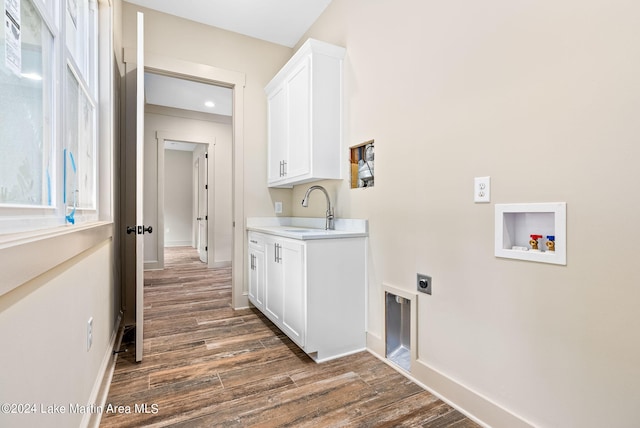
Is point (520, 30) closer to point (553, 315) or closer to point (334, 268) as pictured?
point (553, 315)

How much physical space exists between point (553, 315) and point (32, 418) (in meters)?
1.70

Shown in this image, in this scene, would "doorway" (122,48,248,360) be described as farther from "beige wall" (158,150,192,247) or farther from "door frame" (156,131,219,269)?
"beige wall" (158,150,192,247)

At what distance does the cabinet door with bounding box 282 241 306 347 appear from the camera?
2.04 metres

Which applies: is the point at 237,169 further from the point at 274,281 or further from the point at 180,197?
the point at 180,197

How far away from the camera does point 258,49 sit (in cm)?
328

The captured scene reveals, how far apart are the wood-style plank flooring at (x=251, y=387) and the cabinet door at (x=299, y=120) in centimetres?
143

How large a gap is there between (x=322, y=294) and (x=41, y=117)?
65.6 inches

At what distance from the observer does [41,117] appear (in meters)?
1.08

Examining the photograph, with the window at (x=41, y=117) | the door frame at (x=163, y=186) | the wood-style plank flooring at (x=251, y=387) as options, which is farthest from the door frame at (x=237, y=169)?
the door frame at (x=163, y=186)

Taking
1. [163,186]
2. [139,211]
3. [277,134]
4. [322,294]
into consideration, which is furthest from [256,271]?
[163,186]

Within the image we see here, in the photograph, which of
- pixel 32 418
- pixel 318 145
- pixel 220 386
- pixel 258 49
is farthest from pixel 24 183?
pixel 258 49

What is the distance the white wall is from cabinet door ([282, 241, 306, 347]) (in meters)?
6.84

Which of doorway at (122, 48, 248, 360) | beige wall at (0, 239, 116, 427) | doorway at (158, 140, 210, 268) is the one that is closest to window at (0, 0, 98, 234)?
beige wall at (0, 239, 116, 427)

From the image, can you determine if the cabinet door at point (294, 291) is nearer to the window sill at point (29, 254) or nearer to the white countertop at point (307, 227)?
the white countertop at point (307, 227)
